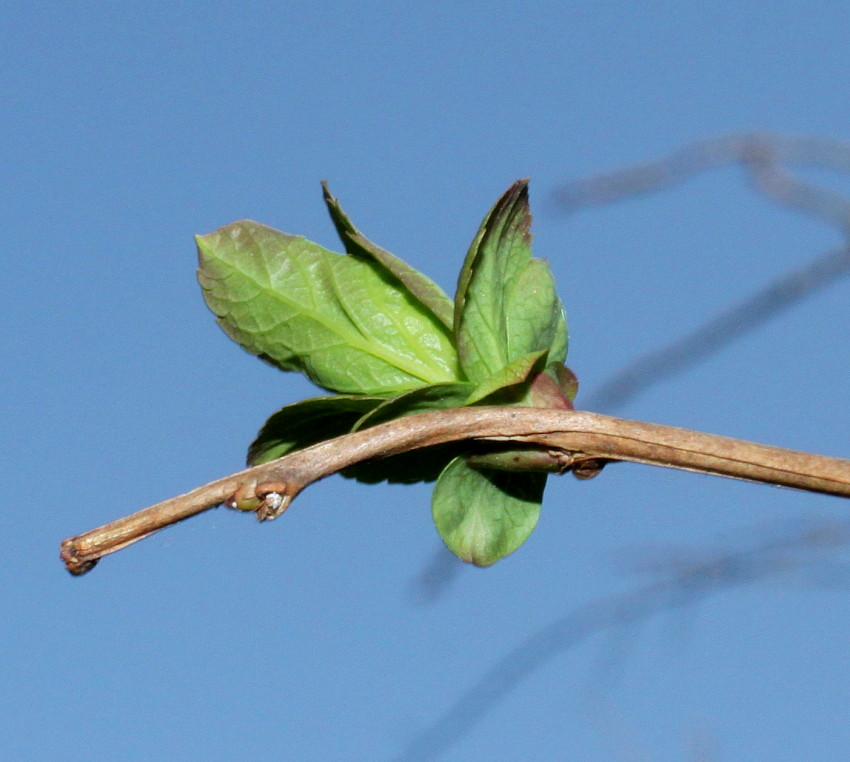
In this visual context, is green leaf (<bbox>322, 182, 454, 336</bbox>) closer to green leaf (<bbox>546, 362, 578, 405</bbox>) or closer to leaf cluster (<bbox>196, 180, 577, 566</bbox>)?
leaf cluster (<bbox>196, 180, 577, 566</bbox>)

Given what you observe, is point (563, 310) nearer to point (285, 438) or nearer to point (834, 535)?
point (285, 438)

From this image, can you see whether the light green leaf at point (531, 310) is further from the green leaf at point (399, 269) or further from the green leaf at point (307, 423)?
the green leaf at point (307, 423)

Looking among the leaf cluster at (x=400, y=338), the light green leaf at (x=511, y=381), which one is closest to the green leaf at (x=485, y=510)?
the leaf cluster at (x=400, y=338)

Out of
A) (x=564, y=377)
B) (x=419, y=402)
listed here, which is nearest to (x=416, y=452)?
(x=419, y=402)

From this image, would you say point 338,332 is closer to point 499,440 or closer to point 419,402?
point 419,402

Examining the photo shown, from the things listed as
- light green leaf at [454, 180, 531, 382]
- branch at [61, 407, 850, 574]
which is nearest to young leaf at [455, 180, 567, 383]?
light green leaf at [454, 180, 531, 382]
